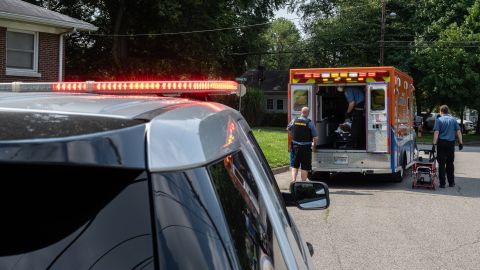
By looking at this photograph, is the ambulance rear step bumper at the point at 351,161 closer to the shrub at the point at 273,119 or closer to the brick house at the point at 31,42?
the brick house at the point at 31,42

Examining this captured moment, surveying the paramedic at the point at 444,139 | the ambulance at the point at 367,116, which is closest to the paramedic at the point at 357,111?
the ambulance at the point at 367,116

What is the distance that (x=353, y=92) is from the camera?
46.0 feet

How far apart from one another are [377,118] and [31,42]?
12.3 m

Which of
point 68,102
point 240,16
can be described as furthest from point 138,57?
point 68,102

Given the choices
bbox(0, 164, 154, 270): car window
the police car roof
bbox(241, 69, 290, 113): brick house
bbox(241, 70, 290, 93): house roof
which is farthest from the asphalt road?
bbox(241, 70, 290, 93): house roof

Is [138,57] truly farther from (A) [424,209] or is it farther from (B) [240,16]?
(A) [424,209]

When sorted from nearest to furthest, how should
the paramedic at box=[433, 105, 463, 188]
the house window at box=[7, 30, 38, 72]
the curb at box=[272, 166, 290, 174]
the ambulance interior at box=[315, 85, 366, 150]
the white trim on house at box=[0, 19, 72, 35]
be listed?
1. the paramedic at box=[433, 105, 463, 188]
2. the ambulance interior at box=[315, 85, 366, 150]
3. the curb at box=[272, 166, 290, 174]
4. the white trim on house at box=[0, 19, 72, 35]
5. the house window at box=[7, 30, 38, 72]

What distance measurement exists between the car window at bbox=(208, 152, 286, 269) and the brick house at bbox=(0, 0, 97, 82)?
56.6 feet

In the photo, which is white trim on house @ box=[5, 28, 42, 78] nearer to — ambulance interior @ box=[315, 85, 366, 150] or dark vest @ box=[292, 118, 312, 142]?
ambulance interior @ box=[315, 85, 366, 150]

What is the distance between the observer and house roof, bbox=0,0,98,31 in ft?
56.1

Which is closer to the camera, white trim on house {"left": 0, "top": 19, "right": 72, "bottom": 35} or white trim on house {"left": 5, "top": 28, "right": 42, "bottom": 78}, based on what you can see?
white trim on house {"left": 0, "top": 19, "right": 72, "bottom": 35}

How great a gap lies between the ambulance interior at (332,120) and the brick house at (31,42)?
947cm

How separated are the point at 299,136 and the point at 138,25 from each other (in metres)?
24.3

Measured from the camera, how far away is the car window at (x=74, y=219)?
1.16 metres
